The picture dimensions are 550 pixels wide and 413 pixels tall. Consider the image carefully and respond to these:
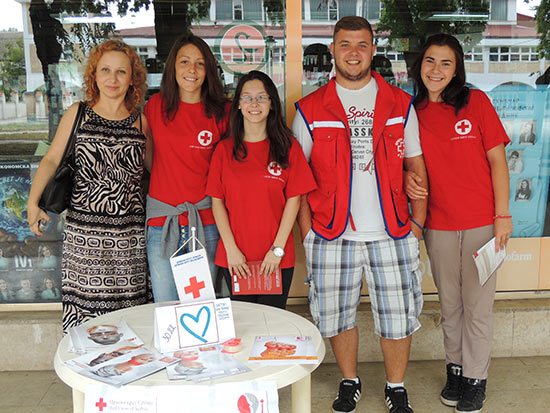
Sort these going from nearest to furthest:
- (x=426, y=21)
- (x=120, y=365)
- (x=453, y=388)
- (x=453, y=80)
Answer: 1. (x=120, y=365)
2. (x=453, y=80)
3. (x=453, y=388)
4. (x=426, y=21)

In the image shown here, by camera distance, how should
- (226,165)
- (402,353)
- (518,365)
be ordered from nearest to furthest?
(226,165) < (402,353) < (518,365)

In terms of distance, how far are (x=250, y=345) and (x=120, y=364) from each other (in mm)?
407

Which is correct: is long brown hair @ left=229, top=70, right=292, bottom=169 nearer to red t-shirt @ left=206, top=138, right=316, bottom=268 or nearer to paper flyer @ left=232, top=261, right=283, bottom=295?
red t-shirt @ left=206, top=138, right=316, bottom=268

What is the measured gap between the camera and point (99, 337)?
5.99 feet

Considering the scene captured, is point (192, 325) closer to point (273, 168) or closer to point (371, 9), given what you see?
point (273, 168)

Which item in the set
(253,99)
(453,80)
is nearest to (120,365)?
(253,99)

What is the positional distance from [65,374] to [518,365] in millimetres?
2534

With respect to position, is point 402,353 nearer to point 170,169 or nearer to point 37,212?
point 170,169

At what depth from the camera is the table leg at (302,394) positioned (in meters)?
1.80

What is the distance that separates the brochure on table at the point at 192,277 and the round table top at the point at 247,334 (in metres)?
0.18

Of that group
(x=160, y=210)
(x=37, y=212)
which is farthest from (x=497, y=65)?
(x=37, y=212)

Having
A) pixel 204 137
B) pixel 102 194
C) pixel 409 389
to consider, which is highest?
pixel 204 137

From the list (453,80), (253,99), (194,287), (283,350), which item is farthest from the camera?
(453,80)

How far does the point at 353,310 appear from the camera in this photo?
2.59m
